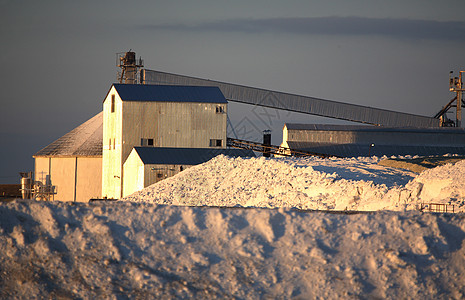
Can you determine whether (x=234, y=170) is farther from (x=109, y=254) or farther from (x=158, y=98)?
(x=109, y=254)

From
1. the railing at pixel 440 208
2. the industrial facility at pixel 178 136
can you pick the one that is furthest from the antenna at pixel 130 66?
the railing at pixel 440 208

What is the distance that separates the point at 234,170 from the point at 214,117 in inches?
410

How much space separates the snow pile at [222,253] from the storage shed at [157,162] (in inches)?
1014

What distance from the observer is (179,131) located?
4303 centimetres

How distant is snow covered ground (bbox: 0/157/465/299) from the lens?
1066 centimetres

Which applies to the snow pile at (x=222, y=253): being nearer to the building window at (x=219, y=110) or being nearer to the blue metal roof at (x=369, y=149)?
the building window at (x=219, y=110)

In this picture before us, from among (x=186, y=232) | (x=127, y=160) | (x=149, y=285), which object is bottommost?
(x=149, y=285)

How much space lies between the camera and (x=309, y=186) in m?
28.3

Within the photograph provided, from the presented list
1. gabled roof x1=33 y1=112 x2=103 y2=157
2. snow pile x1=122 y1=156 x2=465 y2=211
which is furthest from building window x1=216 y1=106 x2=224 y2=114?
gabled roof x1=33 y1=112 x2=103 y2=157

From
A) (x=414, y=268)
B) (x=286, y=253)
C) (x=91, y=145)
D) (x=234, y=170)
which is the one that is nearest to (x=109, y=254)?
(x=286, y=253)

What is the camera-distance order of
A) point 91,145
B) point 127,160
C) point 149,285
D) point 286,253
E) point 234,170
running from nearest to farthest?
point 149,285
point 286,253
point 234,170
point 127,160
point 91,145

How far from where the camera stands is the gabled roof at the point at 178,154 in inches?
1550

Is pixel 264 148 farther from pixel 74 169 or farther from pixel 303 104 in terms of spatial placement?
pixel 74 169

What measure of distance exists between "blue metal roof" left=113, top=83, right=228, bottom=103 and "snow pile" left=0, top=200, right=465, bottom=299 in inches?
1226
